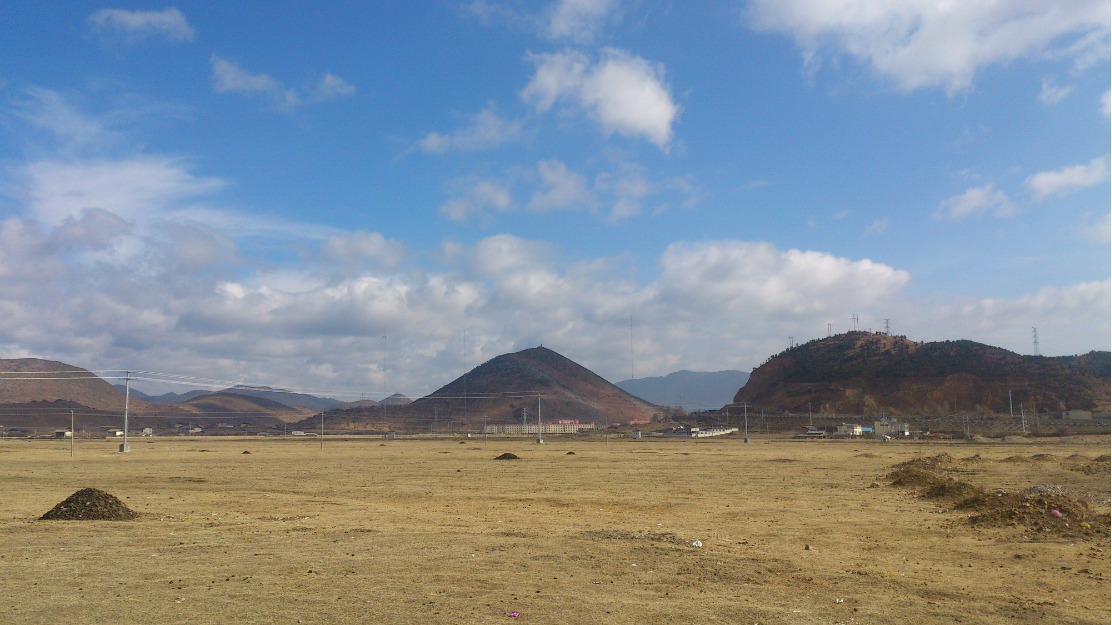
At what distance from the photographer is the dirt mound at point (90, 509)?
19.3m

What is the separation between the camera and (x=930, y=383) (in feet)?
539

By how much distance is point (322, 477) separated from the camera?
1588 inches

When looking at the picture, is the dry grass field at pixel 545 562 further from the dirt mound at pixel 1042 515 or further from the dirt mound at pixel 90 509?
the dirt mound at pixel 90 509

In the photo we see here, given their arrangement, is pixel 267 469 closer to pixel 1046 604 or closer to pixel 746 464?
pixel 746 464

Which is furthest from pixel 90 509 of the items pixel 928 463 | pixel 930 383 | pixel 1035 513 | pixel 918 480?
pixel 930 383

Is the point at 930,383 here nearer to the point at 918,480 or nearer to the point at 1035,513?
the point at 918,480

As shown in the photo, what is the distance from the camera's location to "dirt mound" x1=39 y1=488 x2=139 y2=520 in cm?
1928

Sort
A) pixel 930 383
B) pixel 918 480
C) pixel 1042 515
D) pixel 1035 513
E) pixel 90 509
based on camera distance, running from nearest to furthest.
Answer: pixel 90 509 < pixel 1042 515 < pixel 1035 513 < pixel 918 480 < pixel 930 383

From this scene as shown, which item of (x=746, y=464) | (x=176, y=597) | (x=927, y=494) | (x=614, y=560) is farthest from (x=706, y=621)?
(x=746, y=464)

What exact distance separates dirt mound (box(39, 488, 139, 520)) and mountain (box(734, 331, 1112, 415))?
530 ft

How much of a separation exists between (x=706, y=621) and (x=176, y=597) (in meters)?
8.43

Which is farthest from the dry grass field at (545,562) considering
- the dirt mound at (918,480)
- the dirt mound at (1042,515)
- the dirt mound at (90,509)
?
the dirt mound at (918,480)

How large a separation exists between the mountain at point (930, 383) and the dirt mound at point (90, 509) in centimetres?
16161

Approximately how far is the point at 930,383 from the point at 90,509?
579 feet
